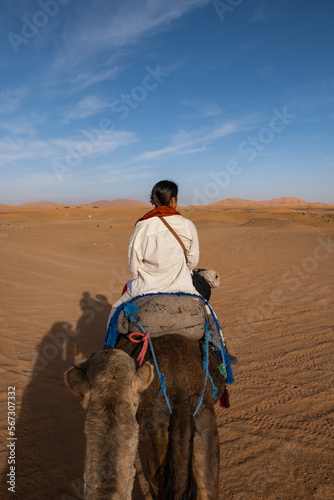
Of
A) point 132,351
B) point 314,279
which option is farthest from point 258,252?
point 132,351

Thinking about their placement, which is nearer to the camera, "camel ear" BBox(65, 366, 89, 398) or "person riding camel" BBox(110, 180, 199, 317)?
"camel ear" BBox(65, 366, 89, 398)

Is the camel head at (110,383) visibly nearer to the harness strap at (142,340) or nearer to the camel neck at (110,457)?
the camel neck at (110,457)

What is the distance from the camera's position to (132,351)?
8.65 feet

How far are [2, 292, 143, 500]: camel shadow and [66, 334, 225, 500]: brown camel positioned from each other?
4.85 feet

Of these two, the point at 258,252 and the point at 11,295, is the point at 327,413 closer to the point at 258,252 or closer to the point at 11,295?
the point at 11,295

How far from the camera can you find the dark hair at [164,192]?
10.3 ft

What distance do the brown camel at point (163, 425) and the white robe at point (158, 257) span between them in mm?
569

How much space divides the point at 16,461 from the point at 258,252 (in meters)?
15.2

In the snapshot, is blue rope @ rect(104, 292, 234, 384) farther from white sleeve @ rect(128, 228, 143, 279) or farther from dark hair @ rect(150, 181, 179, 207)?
dark hair @ rect(150, 181, 179, 207)

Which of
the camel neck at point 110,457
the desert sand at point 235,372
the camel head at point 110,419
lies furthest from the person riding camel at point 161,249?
the desert sand at point 235,372

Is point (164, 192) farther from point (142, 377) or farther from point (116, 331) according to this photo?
point (142, 377)

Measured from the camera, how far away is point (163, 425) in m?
2.15

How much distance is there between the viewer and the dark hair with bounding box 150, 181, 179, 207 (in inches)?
123

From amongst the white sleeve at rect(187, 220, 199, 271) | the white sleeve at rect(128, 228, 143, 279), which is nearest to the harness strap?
the white sleeve at rect(128, 228, 143, 279)
